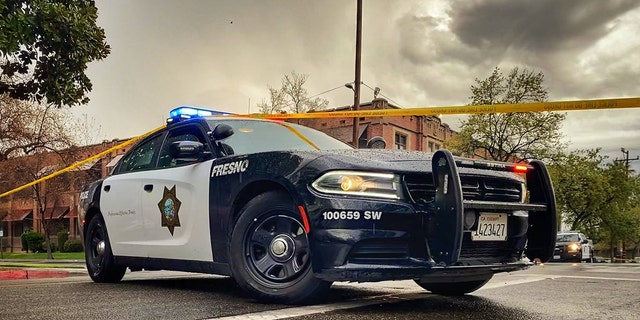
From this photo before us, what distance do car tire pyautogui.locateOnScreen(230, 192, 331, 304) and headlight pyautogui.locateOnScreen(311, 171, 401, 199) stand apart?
307mm

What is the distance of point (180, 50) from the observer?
47.5ft

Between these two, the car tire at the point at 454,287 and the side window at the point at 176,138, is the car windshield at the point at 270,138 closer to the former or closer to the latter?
the side window at the point at 176,138

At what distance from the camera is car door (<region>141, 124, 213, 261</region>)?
461cm

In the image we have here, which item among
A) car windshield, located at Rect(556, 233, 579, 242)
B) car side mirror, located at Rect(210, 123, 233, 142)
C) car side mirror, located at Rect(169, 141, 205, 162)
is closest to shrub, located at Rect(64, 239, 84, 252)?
car windshield, located at Rect(556, 233, 579, 242)

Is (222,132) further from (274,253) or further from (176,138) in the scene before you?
(274,253)

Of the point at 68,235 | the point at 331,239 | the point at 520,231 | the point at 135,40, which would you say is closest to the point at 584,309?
the point at 520,231

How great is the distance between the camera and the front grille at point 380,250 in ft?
11.5

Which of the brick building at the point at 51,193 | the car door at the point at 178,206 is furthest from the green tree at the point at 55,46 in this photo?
the brick building at the point at 51,193

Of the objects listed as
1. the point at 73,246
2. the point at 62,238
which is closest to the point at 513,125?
the point at 73,246

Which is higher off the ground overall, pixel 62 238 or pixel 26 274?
pixel 26 274

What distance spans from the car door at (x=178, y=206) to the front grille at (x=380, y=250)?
1.41 m

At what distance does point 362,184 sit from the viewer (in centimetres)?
362

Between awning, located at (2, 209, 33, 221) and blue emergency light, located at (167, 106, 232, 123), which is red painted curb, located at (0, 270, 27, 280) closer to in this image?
blue emergency light, located at (167, 106, 232, 123)

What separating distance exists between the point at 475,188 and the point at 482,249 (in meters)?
0.39
